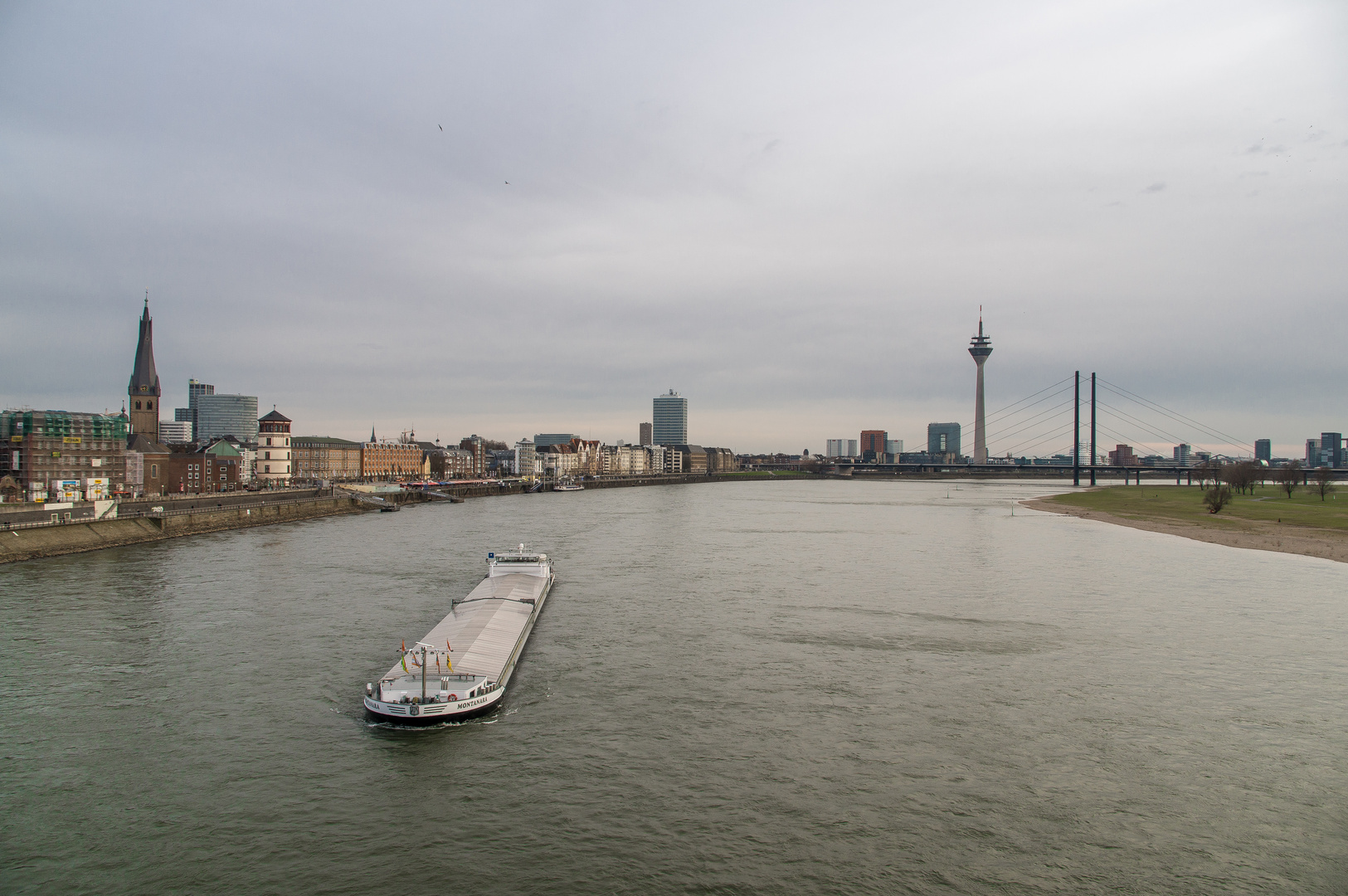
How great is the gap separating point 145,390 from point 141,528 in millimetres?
79289

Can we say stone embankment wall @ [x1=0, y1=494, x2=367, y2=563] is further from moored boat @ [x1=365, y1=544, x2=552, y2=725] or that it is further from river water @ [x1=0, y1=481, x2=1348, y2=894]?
moored boat @ [x1=365, y1=544, x2=552, y2=725]

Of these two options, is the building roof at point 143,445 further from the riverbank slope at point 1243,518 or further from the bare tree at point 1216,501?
the bare tree at point 1216,501

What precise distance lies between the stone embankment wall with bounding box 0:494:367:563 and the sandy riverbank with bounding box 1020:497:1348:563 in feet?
298

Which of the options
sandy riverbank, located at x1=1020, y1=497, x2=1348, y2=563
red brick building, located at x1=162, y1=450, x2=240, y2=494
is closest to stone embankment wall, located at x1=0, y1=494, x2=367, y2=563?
red brick building, located at x1=162, y1=450, x2=240, y2=494

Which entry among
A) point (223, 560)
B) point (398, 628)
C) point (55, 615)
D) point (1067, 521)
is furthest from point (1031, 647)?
point (1067, 521)

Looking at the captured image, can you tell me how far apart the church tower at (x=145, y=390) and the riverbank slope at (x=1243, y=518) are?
14189 centimetres

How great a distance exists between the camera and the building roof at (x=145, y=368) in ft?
440

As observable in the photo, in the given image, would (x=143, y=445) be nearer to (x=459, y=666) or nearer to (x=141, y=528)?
(x=141, y=528)

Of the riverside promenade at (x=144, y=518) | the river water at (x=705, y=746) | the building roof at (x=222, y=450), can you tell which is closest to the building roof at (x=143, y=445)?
the building roof at (x=222, y=450)

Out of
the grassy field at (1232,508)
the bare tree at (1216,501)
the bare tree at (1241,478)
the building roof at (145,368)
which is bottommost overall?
the grassy field at (1232,508)

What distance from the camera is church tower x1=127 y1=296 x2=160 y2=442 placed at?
5202 inches

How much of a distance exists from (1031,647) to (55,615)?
144 feet

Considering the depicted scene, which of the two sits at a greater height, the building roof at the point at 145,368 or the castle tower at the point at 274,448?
the building roof at the point at 145,368

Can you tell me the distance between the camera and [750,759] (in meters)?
20.5
